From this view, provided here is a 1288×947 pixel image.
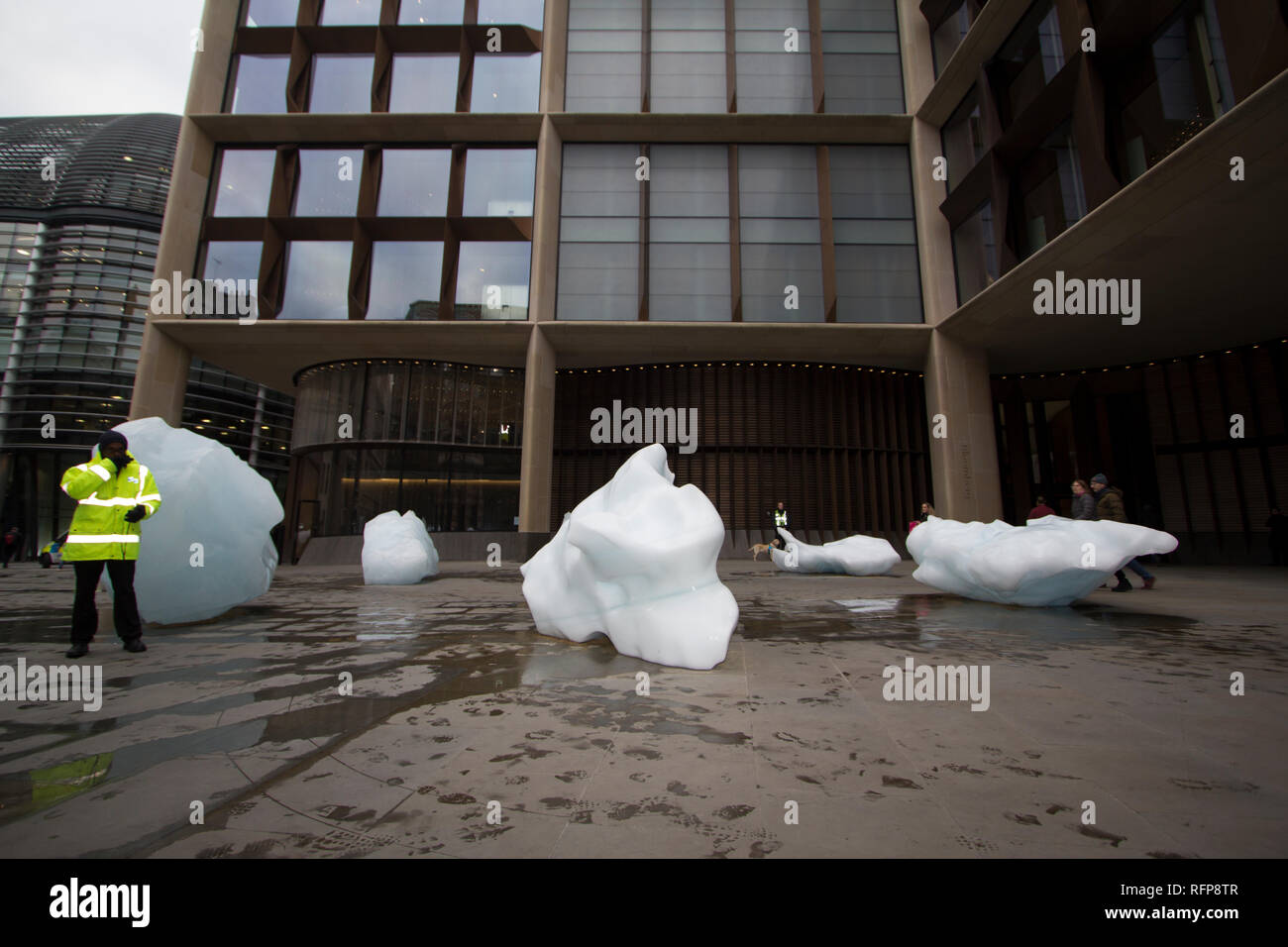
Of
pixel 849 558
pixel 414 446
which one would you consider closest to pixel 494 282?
pixel 414 446

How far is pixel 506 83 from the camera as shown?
68.3 feet

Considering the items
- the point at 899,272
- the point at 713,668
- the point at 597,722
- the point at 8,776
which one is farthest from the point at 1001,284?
the point at 8,776

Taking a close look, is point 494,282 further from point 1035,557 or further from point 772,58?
point 1035,557

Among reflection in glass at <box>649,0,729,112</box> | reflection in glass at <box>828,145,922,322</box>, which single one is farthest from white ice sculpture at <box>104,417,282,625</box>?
reflection in glass at <box>649,0,729,112</box>

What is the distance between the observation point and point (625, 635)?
4.64 meters

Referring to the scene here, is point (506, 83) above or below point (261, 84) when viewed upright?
below

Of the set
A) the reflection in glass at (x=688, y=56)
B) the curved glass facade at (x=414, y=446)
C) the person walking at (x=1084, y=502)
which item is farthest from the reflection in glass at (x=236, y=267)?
the person walking at (x=1084, y=502)

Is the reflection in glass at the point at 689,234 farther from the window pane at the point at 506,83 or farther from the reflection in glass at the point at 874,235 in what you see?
the window pane at the point at 506,83

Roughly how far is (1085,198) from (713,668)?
1505cm

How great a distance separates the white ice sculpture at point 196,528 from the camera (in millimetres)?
5672

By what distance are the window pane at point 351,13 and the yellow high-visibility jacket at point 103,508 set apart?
24.4 metres

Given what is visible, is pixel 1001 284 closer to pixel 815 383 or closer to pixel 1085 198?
pixel 1085 198

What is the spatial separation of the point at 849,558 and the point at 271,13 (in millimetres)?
28800

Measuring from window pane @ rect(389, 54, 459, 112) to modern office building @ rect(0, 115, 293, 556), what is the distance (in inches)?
851
